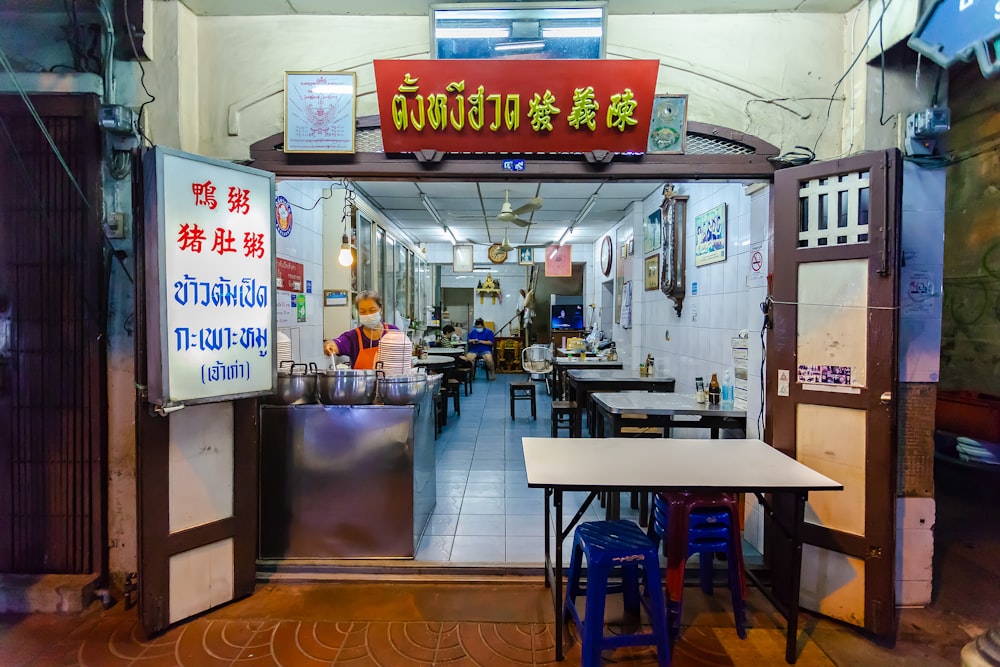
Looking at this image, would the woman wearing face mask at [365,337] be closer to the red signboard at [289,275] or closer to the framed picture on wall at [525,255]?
the red signboard at [289,275]

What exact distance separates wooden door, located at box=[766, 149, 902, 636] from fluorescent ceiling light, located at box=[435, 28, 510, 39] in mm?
1760

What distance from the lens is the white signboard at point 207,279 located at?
236 centimetres

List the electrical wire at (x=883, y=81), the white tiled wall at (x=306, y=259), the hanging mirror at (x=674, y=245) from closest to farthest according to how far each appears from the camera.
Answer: the electrical wire at (x=883, y=81)
the white tiled wall at (x=306, y=259)
the hanging mirror at (x=674, y=245)

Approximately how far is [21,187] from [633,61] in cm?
346

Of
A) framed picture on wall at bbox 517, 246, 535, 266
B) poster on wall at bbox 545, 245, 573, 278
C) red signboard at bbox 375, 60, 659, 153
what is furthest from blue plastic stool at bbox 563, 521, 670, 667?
framed picture on wall at bbox 517, 246, 535, 266

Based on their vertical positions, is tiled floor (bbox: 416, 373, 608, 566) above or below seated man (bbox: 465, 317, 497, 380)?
below

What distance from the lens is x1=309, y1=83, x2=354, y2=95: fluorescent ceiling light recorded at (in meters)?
2.84

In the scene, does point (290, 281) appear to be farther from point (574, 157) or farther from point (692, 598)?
point (692, 598)

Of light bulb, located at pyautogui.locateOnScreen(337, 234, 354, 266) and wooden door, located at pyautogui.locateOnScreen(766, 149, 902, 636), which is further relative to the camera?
light bulb, located at pyautogui.locateOnScreen(337, 234, 354, 266)

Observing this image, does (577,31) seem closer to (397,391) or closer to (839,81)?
(839,81)

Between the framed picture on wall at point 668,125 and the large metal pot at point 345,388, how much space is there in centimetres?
225

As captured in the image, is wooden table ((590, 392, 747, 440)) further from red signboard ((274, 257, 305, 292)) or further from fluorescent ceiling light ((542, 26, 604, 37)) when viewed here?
red signboard ((274, 257, 305, 292))

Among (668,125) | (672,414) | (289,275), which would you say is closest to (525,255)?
(289,275)

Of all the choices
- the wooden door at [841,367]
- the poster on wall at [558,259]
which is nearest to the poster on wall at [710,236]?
the wooden door at [841,367]
